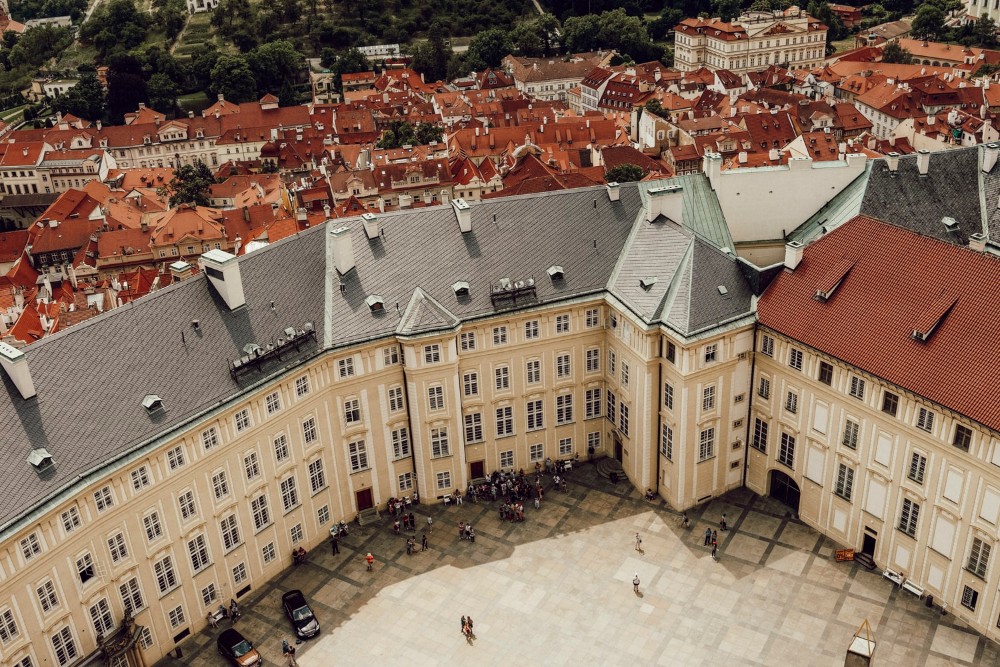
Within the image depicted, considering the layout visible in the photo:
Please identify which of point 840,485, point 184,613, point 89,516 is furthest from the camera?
point 840,485

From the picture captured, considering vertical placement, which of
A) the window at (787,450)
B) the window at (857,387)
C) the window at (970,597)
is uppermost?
the window at (857,387)

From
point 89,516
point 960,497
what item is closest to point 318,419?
point 89,516

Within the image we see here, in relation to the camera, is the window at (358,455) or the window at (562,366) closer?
the window at (358,455)

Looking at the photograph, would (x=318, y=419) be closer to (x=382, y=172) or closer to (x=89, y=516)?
(x=89, y=516)

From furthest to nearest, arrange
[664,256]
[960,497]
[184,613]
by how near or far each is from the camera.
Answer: [664,256] < [184,613] < [960,497]

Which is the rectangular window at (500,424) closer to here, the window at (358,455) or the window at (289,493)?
the window at (358,455)

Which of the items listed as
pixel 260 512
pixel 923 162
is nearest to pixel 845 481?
pixel 923 162

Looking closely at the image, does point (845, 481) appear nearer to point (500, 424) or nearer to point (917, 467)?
point (917, 467)

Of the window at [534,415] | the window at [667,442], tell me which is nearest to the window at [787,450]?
the window at [667,442]

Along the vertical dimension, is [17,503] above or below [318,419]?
above
